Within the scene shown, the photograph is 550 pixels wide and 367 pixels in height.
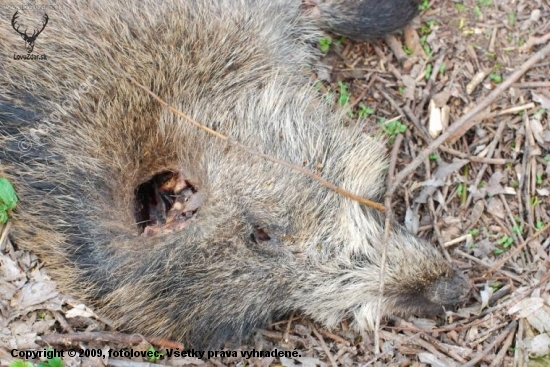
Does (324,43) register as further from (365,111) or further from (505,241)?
(505,241)

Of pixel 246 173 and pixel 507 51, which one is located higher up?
pixel 507 51

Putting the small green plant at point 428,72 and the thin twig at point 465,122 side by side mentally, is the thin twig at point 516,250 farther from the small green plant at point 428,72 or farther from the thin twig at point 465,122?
the small green plant at point 428,72

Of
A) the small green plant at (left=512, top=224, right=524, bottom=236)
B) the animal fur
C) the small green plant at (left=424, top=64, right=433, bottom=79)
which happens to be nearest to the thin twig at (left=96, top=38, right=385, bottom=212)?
the animal fur

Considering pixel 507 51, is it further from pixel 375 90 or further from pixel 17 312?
pixel 17 312

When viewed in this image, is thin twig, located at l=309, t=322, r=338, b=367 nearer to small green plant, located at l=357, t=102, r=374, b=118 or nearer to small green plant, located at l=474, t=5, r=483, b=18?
small green plant, located at l=357, t=102, r=374, b=118

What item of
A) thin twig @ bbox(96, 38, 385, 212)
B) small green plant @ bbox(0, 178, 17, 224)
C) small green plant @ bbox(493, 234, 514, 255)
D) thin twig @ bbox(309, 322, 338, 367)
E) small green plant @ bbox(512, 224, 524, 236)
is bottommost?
thin twig @ bbox(309, 322, 338, 367)

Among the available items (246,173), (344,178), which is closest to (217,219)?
(246,173)

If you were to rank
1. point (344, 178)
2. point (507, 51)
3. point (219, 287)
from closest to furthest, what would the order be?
point (219, 287) → point (344, 178) → point (507, 51)
